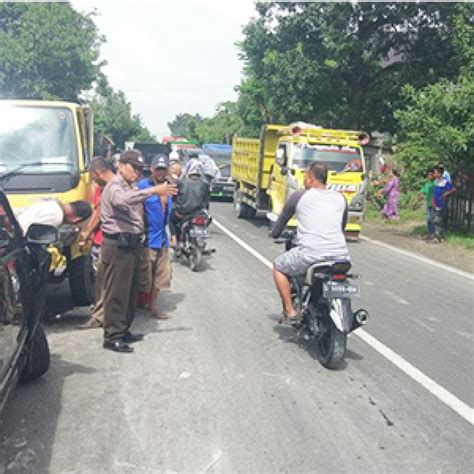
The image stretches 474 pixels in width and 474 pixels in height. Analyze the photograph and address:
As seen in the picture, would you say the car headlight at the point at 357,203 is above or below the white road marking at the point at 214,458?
above

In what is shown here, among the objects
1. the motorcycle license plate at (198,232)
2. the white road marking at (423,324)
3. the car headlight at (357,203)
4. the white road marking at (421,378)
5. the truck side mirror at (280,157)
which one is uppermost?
the truck side mirror at (280,157)

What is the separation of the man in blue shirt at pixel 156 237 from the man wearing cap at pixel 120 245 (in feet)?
3.83

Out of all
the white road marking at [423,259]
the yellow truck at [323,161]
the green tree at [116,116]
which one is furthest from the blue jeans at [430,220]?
the green tree at [116,116]

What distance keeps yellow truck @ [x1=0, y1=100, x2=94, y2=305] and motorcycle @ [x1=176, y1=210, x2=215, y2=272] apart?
225cm

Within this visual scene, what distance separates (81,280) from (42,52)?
3550 centimetres

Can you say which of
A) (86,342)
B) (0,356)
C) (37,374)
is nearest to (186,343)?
(86,342)

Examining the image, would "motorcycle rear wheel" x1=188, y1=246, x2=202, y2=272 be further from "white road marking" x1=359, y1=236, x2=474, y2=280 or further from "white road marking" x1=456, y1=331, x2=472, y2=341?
"white road marking" x1=359, y1=236, x2=474, y2=280

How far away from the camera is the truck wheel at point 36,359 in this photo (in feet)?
16.0

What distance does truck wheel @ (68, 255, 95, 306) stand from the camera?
721 cm

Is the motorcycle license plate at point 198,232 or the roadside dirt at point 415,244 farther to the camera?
the roadside dirt at point 415,244

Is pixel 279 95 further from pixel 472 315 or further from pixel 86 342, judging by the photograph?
pixel 86 342

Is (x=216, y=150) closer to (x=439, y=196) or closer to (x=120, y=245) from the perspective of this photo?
(x=439, y=196)

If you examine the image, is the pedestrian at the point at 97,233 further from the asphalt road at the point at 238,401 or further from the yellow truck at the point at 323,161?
the yellow truck at the point at 323,161

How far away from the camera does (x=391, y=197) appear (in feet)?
62.6
